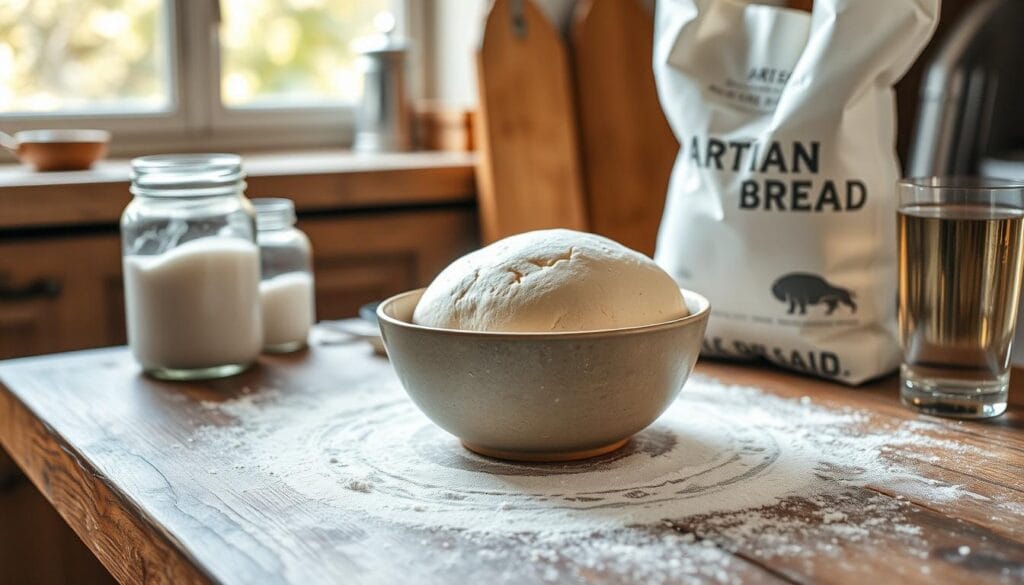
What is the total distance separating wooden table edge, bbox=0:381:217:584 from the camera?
62 centimetres

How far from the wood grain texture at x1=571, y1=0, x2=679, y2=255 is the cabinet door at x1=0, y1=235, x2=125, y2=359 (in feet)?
2.66

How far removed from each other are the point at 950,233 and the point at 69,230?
1233 mm

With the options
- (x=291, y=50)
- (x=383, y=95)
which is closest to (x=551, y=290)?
(x=383, y=95)

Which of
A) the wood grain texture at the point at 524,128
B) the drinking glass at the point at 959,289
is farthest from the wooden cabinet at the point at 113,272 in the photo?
the drinking glass at the point at 959,289

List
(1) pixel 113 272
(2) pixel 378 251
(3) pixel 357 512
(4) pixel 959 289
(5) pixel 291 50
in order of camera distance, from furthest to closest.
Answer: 1. (5) pixel 291 50
2. (2) pixel 378 251
3. (1) pixel 113 272
4. (4) pixel 959 289
5. (3) pixel 357 512

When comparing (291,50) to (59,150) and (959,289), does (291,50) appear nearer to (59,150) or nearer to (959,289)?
(59,150)

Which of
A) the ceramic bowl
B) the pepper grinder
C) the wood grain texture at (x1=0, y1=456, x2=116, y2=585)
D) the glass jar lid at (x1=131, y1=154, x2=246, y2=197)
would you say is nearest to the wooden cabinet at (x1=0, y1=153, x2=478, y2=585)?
the wood grain texture at (x1=0, y1=456, x2=116, y2=585)

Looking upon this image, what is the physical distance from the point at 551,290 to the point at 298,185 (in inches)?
42.4

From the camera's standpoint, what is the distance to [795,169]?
966mm

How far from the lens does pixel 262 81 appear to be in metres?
2.12

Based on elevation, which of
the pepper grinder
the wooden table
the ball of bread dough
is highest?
the pepper grinder

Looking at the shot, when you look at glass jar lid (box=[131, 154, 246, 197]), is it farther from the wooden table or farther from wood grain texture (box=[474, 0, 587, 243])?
wood grain texture (box=[474, 0, 587, 243])

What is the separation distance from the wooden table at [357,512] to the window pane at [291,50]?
1216 millimetres

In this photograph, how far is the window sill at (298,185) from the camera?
1.54 metres
